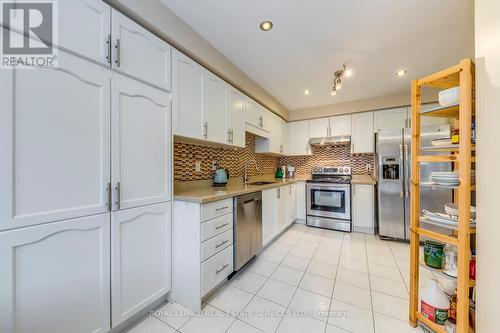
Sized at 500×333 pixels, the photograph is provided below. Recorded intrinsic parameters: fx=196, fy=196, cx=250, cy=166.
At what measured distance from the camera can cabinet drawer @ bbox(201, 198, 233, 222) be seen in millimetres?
1569

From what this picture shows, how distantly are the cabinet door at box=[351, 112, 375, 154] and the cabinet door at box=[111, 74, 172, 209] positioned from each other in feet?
10.9

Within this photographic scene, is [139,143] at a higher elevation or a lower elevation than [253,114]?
lower

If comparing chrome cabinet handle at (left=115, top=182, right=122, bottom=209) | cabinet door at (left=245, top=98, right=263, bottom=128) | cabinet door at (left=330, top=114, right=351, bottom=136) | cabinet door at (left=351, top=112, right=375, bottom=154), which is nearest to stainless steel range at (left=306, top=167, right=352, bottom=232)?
cabinet door at (left=351, top=112, right=375, bottom=154)

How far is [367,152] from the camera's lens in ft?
11.8

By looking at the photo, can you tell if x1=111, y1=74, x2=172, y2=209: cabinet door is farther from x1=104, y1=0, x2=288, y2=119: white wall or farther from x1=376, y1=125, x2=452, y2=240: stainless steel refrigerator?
x1=376, y1=125, x2=452, y2=240: stainless steel refrigerator

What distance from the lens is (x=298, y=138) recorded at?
418cm

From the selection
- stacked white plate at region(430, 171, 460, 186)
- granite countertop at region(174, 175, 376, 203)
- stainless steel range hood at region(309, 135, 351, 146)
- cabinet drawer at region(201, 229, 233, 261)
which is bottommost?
cabinet drawer at region(201, 229, 233, 261)

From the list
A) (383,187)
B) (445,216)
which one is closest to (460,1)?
(445,216)

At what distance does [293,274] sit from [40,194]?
2.11 meters

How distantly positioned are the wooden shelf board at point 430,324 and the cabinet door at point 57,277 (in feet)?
6.78

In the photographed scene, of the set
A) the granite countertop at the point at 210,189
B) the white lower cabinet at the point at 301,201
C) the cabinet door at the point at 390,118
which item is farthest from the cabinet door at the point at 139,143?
the cabinet door at the point at 390,118

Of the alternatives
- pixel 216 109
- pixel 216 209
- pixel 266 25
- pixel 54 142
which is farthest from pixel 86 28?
pixel 216 209

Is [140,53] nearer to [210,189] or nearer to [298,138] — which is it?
[210,189]

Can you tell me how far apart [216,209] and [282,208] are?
1.73 m
